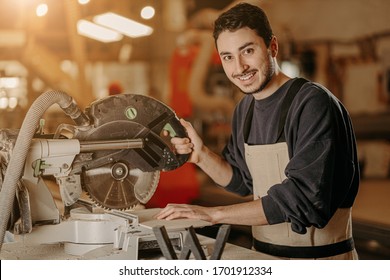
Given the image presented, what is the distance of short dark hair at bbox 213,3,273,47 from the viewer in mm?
2074

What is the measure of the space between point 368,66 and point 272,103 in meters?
5.73

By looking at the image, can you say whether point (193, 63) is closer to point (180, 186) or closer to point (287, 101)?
point (180, 186)

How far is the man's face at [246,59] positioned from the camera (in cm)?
209

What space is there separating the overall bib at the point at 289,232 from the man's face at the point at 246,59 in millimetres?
114

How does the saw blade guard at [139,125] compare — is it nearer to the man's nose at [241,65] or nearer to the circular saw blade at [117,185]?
the circular saw blade at [117,185]

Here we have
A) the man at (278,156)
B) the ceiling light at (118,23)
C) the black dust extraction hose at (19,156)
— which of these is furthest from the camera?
the ceiling light at (118,23)

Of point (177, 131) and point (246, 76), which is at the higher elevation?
point (246, 76)

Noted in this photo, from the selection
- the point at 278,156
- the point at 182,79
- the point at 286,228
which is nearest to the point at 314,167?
the point at 278,156

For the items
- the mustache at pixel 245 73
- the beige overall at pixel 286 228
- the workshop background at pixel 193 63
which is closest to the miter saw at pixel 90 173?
the mustache at pixel 245 73

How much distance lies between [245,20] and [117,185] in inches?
27.0

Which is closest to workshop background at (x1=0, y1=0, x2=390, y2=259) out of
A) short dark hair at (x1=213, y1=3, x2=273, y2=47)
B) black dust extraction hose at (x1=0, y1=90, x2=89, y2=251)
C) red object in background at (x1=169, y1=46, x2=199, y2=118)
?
red object in background at (x1=169, y1=46, x2=199, y2=118)

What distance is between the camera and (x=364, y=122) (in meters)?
6.88

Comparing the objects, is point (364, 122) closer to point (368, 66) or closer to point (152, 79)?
point (368, 66)

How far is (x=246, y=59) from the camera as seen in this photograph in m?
2.11
